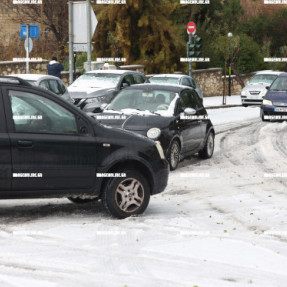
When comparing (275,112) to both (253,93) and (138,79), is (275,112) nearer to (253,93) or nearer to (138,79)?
(138,79)

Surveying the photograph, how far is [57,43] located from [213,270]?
4296cm

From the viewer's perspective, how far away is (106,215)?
1069cm

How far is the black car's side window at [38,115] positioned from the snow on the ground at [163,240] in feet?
3.60

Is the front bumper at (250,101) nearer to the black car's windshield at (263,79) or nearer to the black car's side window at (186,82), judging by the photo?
the black car's windshield at (263,79)

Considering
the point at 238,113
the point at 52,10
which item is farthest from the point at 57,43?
the point at 238,113

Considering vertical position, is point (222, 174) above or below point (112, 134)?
below

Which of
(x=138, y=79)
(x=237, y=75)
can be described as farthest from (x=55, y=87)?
(x=237, y=75)

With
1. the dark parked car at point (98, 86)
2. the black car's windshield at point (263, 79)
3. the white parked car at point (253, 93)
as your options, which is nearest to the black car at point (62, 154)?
the dark parked car at point (98, 86)

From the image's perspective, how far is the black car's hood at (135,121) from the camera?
14.8 m

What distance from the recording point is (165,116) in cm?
1534

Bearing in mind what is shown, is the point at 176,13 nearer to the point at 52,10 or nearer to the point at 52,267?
the point at 52,10

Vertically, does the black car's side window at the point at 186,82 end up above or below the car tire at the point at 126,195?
below

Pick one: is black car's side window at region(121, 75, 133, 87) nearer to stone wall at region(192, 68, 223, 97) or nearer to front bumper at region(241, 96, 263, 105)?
front bumper at region(241, 96, 263, 105)

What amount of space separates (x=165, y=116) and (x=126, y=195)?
5.11 m
